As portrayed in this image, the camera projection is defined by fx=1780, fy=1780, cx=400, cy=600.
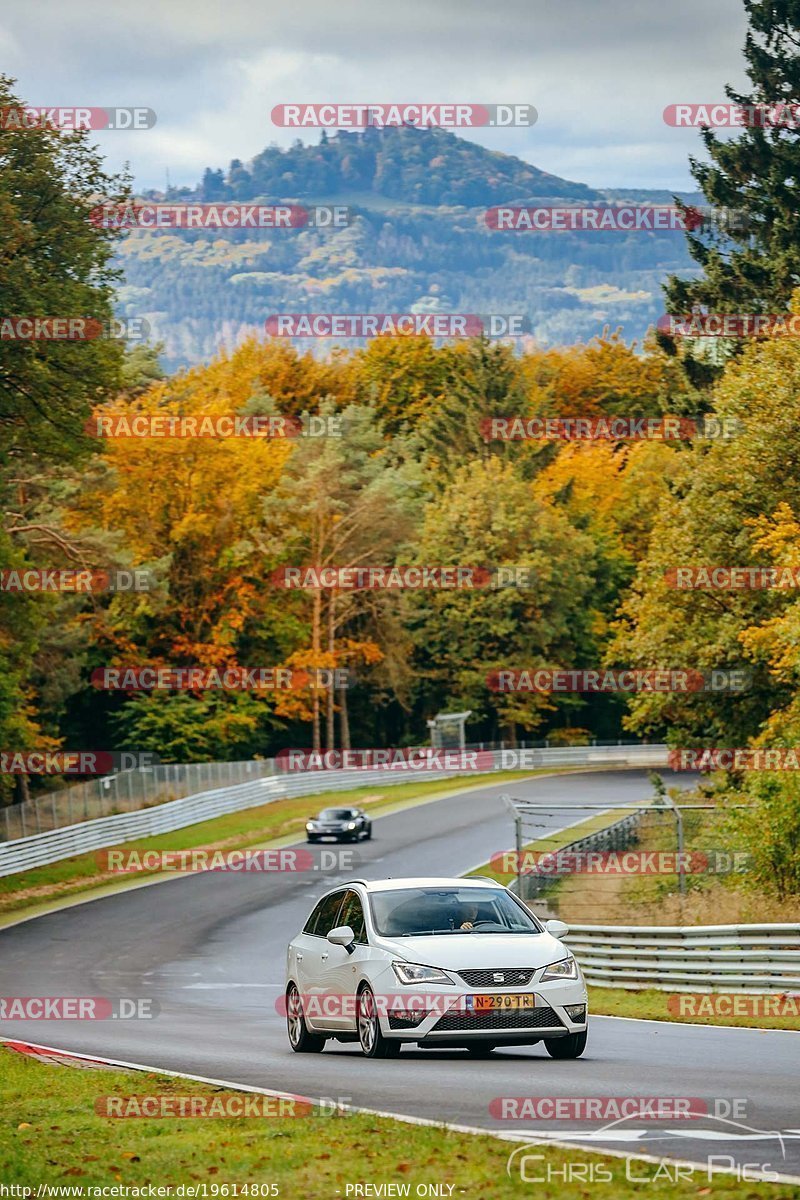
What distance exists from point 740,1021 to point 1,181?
2461 centimetres

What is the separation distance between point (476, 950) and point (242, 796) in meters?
51.5

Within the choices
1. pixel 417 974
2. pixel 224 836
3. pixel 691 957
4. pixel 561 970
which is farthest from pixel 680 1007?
pixel 224 836

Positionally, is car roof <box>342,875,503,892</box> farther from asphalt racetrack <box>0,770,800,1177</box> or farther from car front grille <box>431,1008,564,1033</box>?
car front grille <box>431,1008,564,1033</box>

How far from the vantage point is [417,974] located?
14203 mm

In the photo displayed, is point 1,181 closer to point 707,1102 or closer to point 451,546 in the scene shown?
point 707,1102

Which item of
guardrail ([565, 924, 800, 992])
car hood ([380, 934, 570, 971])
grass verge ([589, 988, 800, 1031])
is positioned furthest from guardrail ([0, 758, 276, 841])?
car hood ([380, 934, 570, 971])

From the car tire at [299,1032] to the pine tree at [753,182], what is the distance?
4055cm

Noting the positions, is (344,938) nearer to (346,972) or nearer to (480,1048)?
(346,972)

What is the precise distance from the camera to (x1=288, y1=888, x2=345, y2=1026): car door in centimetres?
1595

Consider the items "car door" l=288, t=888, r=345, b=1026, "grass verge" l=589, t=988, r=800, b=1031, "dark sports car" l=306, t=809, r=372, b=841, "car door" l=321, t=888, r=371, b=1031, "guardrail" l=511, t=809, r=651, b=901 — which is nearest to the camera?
"car door" l=321, t=888, r=371, b=1031

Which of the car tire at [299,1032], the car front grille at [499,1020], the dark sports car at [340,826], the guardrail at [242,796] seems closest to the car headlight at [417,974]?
the car front grille at [499,1020]

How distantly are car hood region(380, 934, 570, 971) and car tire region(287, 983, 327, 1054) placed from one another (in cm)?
200

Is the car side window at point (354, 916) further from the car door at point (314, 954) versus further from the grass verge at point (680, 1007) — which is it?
the grass verge at point (680, 1007)

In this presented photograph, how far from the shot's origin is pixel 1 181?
119 feet
